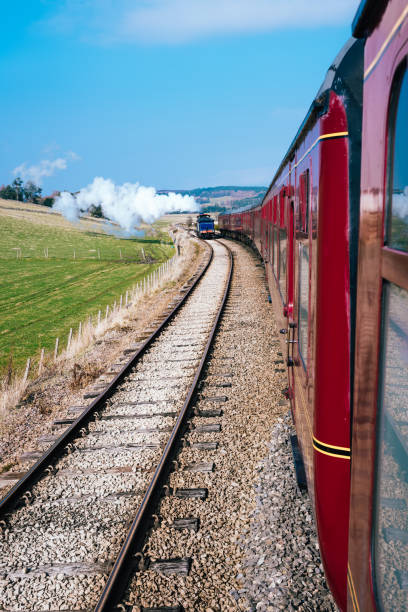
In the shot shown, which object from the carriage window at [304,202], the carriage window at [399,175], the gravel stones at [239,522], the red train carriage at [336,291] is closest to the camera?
the carriage window at [399,175]

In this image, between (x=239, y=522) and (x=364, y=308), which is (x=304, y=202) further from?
(x=239, y=522)

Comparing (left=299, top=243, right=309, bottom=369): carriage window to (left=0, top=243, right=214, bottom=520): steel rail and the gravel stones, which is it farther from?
(left=0, top=243, right=214, bottom=520): steel rail

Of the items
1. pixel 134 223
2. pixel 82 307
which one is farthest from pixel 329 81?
pixel 134 223

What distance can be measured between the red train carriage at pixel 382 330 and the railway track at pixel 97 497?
8.81ft

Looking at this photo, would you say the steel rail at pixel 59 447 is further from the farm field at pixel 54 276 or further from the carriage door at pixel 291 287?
the farm field at pixel 54 276

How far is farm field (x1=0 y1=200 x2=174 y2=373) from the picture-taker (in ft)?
82.6

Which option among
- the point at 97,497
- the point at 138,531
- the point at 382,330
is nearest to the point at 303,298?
the point at 382,330

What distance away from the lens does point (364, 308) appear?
1903 millimetres

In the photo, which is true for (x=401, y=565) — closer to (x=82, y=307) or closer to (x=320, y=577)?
(x=320, y=577)

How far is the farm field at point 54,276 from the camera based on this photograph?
82.6ft

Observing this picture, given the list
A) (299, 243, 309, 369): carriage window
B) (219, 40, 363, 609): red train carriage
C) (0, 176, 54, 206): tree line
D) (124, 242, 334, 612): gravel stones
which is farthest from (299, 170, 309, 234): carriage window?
(0, 176, 54, 206): tree line

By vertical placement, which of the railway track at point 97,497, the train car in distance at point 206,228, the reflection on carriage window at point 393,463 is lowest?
the railway track at point 97,497

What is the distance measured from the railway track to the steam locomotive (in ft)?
7.78

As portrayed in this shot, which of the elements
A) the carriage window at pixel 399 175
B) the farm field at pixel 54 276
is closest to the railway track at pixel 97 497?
the carriage window at pixel 399 175
